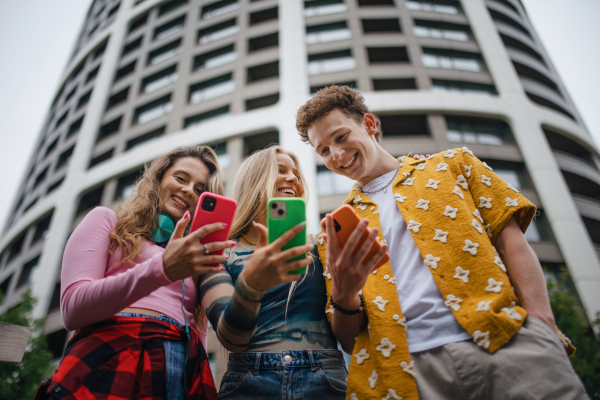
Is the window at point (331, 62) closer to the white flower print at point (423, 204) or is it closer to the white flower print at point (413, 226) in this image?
the white flower print at point (423, 204)

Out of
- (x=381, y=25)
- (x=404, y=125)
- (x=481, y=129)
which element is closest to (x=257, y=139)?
(x=404, y=125)

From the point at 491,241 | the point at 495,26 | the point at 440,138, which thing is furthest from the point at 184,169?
the point at 495,26

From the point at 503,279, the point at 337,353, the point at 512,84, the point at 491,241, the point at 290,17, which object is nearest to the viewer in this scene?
the point at 503,279

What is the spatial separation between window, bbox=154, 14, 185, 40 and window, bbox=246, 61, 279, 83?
352 inches

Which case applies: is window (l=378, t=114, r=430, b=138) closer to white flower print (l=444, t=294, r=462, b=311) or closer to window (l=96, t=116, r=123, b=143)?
white flower print (l=444, t=294, r=462, b=311)

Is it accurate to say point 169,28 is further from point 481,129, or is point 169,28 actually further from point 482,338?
point 482,338

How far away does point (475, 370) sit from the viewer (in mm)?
1390

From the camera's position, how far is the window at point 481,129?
699 inches

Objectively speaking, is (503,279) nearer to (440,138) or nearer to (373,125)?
(373,125)

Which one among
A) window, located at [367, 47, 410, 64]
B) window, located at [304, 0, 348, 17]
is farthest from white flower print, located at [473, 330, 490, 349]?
window, located at [304, 0, 348, 17]

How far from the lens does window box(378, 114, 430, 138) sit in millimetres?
17906

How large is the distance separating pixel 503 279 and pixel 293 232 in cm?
112

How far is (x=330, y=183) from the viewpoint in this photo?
1582 centimetres

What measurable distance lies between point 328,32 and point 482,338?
73.9ft
